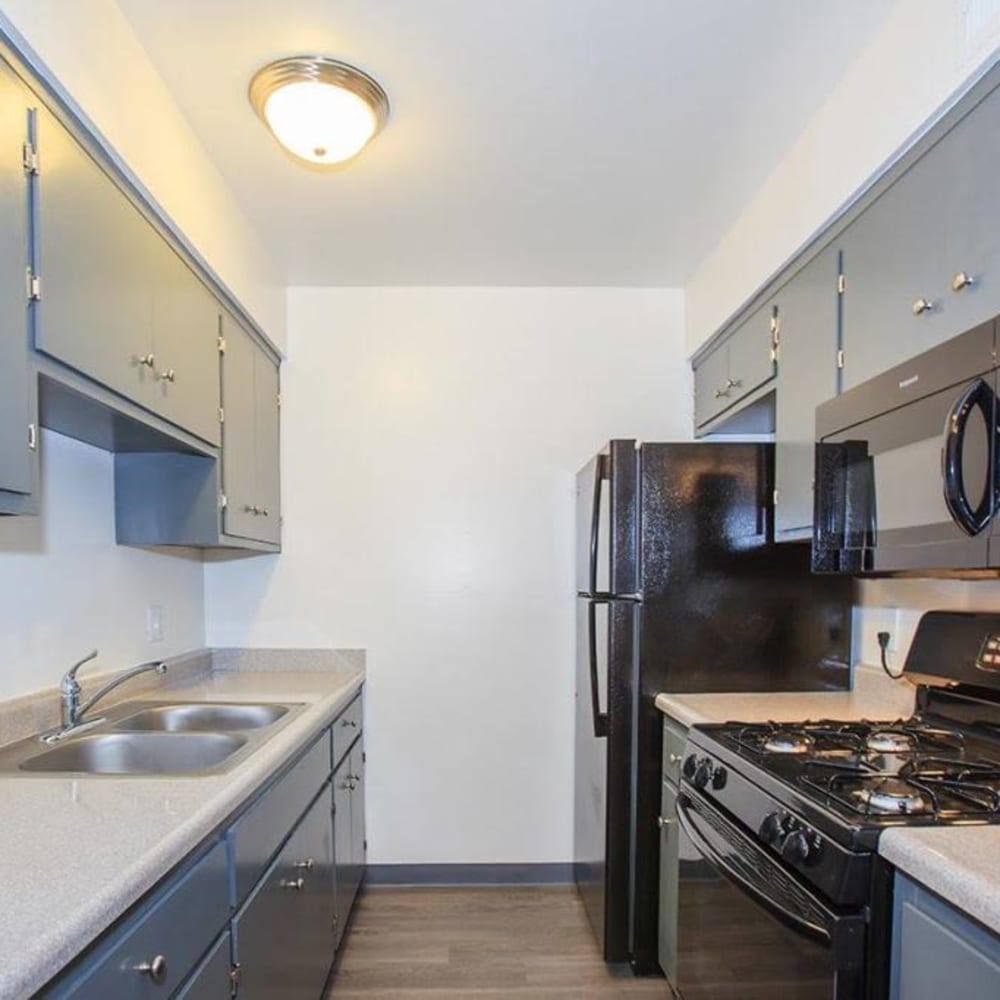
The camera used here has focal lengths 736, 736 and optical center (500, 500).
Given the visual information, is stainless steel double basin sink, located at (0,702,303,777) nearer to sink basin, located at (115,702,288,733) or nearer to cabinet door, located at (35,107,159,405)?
sink basin, located at (115,702,288,733)

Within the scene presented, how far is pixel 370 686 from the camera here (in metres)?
3.02

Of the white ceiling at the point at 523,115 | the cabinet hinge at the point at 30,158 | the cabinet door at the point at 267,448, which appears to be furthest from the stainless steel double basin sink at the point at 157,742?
the white ceiling at the point at 523,115

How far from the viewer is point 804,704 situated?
6.95ft

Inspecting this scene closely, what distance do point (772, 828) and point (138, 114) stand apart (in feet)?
6.48

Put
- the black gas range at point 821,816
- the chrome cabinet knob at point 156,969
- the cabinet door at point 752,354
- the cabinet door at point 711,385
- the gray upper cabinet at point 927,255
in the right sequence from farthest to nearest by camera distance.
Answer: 1. the cabinet door at point 711,385
2. the cabinet door at point 752,354
3. the gray upper cabinet at point 927,255
4. the black gas range at point 821,816
5. the chrome cabinet knob at point 156,969

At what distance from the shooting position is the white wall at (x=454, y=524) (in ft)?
9.88

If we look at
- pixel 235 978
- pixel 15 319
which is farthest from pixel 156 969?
pixel 15 319

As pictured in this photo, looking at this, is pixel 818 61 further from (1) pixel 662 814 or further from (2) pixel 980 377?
(1) pixel 662 814

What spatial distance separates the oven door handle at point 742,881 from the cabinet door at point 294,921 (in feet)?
3.24

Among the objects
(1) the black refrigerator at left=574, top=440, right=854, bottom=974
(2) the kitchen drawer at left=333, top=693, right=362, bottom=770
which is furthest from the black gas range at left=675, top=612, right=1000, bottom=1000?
(2) the kitchen drawer at left=333, top=693, right=362, bottom=770

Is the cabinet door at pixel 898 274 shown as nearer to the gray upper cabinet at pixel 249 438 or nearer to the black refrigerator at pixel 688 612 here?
the black refrigerator at pixel 688 612

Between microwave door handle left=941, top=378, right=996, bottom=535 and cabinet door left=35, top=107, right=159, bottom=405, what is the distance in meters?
1.54

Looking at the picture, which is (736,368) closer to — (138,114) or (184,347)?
(184,347)

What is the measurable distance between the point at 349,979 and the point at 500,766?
934mm
